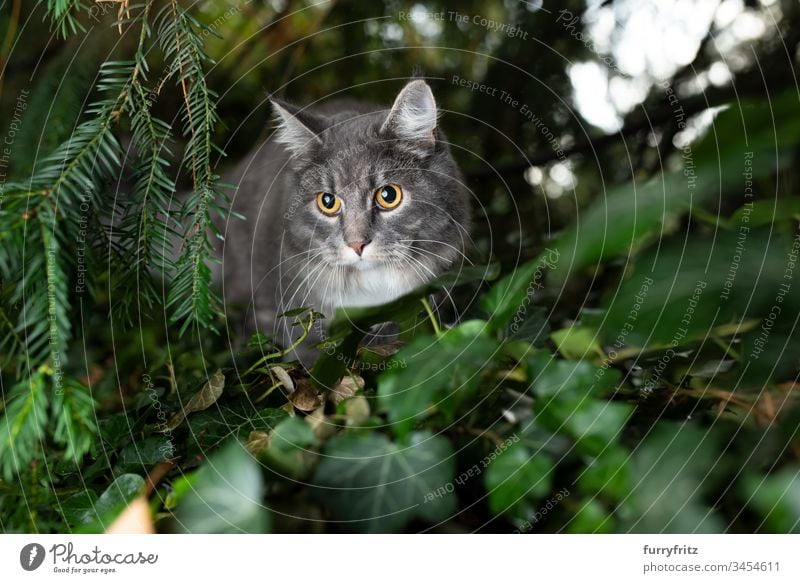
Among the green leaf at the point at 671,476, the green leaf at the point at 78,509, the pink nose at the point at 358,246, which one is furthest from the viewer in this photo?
the pink nose at the point at 358,246

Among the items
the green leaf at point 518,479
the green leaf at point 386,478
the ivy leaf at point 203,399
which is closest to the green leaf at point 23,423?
the ivy leaf at point 203,399

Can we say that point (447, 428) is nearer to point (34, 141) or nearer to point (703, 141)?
point (703, 141)

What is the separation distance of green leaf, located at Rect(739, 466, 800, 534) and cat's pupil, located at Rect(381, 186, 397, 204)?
0.56m

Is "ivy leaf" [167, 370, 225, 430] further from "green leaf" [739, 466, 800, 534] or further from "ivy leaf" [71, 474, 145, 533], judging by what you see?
"green leaf" [739, 466, 800, 534]

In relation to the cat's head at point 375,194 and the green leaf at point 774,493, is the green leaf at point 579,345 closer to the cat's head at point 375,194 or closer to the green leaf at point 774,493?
the green leaf at point 774,493

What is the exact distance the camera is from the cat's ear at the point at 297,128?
868mm

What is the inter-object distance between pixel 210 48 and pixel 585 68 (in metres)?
0.52

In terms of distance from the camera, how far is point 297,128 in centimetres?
90

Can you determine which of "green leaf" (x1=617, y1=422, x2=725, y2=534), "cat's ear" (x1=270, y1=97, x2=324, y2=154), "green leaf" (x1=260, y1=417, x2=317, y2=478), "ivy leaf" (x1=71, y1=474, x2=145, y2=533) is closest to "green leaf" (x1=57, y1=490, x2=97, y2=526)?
"ivy leaf" (x1=71, y1=474, x2=145, y2=533)

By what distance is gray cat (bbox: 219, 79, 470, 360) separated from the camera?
864 millimetres

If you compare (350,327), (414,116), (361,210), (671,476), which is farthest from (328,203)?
(671,476)

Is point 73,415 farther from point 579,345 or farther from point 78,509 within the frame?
point 579,345

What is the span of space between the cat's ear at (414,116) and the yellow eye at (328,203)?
0.11 m

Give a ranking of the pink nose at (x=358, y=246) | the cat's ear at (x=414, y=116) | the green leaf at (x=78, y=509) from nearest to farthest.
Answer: the green leaf at (x=78, y=509), the cat's ear at (x=414, y=116), the pink nose at (x=358, y=246)
